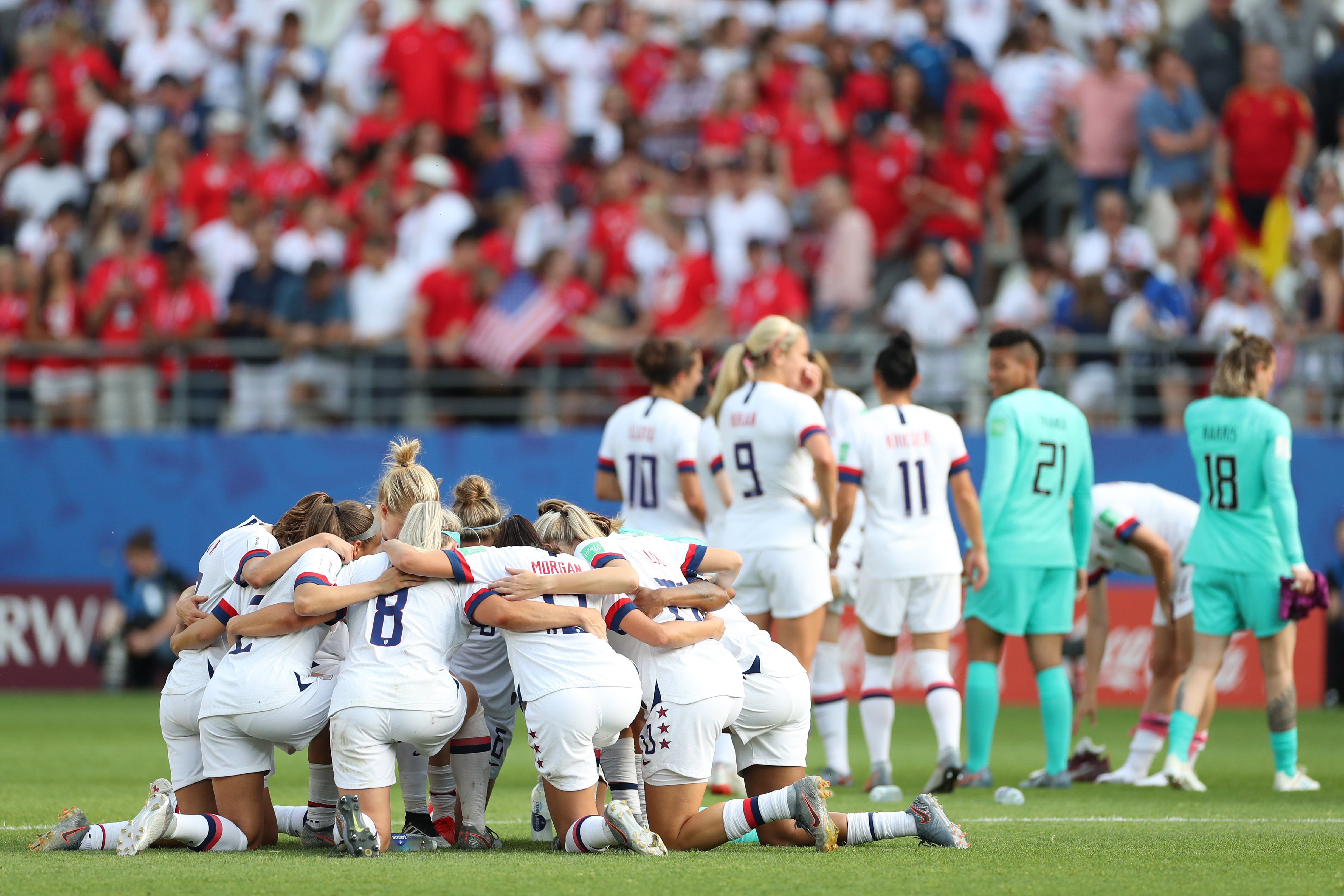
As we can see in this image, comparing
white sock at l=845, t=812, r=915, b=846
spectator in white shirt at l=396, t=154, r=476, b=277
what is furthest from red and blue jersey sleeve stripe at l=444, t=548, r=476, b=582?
spectator in white shirt at l=396, t=154, r=476, b=277

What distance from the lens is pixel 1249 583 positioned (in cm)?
934

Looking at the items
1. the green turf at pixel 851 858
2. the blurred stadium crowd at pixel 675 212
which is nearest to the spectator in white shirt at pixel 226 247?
the blurred stadium crowd at pixel 675 212

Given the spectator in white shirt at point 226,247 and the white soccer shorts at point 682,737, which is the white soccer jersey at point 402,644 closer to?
the white soccer shorts at point 682,737

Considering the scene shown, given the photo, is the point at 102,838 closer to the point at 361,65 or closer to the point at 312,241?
the point at 312,241

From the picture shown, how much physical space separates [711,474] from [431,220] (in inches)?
333

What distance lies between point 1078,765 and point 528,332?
25.7 feet

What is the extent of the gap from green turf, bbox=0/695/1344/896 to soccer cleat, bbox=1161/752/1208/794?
0.39 feet

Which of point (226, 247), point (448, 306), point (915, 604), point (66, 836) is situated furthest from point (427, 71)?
point (66, 836)

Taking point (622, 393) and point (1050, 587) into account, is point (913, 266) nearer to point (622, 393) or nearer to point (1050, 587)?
point (622, 393)

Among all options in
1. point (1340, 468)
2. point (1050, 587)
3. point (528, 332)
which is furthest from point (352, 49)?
point (1050, 587)

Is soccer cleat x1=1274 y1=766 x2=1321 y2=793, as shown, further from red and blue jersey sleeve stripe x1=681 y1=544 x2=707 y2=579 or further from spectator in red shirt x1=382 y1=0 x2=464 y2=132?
spectator in red shirt x1=382 y1=0 x2=464 y2=132

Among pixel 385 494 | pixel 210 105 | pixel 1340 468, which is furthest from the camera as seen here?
pixel 210 105

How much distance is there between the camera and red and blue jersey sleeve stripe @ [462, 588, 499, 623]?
6594 millimetres

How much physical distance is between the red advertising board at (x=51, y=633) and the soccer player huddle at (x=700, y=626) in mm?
9552
